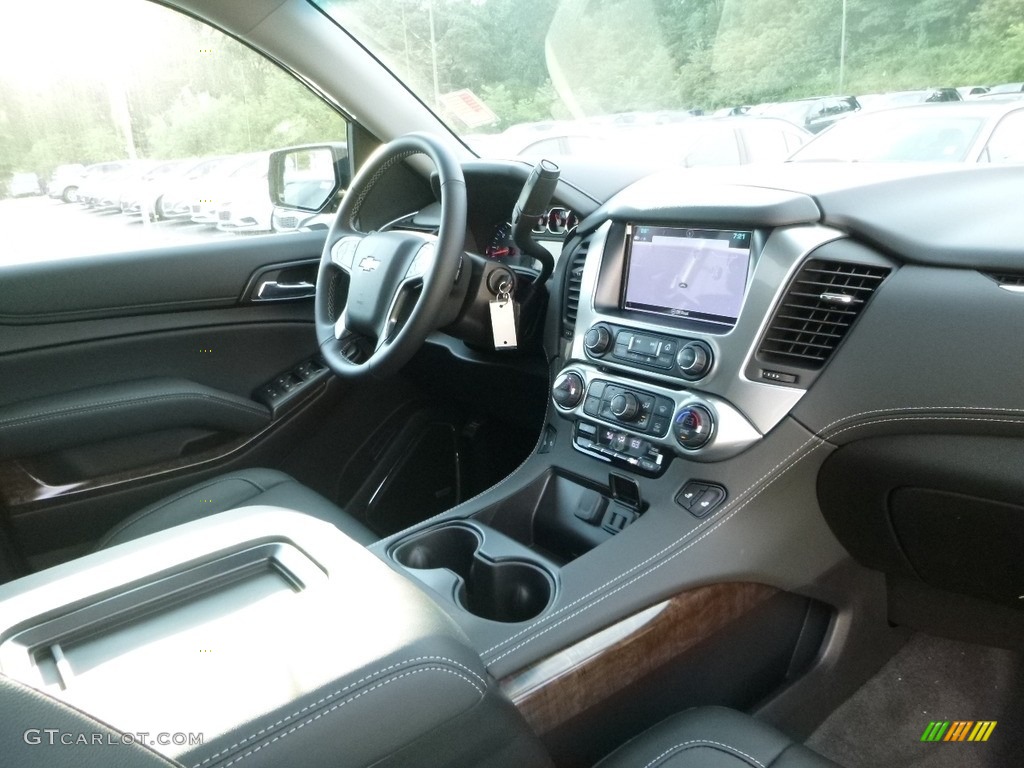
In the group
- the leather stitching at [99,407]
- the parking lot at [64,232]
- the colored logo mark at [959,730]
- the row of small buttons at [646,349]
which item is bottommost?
the colored logo mark at [959,730]

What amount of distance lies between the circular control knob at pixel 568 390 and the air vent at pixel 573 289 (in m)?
0.11

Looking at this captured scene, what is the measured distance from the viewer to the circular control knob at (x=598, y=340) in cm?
171

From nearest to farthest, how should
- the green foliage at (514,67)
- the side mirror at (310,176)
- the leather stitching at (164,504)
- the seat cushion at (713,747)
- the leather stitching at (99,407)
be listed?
the seat cushion at (713,747) < the green foliage at (514,67) < the leather stitching at (164,504) < the leather stitching at (99,407) < the side mirror at (310,176)

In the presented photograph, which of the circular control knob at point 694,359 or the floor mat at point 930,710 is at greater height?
the circular control knob at point 694,359

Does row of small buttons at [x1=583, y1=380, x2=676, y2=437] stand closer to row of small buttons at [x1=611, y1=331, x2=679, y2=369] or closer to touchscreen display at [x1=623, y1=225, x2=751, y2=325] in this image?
row of small buttons at [x1=611, y1=331, x2=679, y2=369]

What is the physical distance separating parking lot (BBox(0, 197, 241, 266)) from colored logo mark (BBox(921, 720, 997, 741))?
7.39ft

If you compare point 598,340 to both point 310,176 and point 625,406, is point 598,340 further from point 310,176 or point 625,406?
point 310,176

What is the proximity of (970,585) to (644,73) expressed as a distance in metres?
1.30

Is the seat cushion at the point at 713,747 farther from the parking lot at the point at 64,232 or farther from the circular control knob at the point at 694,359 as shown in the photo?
the parking lot at the point at 64,232

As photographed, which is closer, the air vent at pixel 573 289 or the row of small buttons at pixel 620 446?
the row of small buttons at pixel 620 446

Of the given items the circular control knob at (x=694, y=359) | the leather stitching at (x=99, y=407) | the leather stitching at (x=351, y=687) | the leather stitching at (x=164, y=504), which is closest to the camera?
the leather stitching at (x=351, y=687)

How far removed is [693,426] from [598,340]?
0.32m

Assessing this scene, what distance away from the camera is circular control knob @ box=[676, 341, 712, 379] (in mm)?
1505

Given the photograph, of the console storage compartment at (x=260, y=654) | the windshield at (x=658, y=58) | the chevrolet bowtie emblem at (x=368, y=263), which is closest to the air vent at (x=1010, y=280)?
the windshield at (x=658, y=58)
